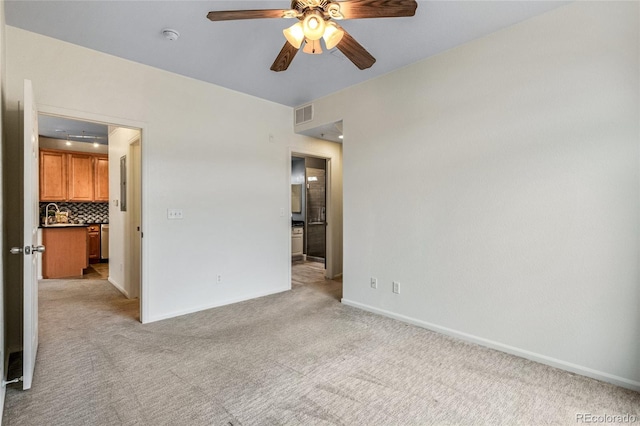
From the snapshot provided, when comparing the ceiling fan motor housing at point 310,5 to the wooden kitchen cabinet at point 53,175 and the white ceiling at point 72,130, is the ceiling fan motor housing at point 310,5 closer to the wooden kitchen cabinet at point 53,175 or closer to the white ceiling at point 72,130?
the white ceiling at point 72,130

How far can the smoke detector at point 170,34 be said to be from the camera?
2.70 m

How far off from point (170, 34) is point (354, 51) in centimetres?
168

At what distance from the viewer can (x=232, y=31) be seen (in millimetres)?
2717

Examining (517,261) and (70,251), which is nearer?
(517,261)

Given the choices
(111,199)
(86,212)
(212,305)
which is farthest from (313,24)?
(86,212)

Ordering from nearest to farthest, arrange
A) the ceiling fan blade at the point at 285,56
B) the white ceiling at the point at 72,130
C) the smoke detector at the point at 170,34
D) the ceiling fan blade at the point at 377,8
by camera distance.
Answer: the ceiling fan blade at the point at 377,8 < the ceiling fan blade at the point at 285,56 < the smoke detector at the point at 170,34 < the white ceiling at the point at 72,130

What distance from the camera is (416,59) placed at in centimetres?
325

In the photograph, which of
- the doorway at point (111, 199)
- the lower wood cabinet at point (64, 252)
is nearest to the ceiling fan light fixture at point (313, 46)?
the doorway at point (111, 199)

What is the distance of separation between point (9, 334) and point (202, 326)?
1584 mm

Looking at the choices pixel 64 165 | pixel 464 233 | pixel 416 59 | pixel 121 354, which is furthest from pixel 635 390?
pixel 64 165

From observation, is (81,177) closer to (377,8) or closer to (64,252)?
(64,252)

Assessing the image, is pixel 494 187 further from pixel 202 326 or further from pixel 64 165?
pixel 64 165

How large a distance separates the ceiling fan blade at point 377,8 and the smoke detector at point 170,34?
1668mm

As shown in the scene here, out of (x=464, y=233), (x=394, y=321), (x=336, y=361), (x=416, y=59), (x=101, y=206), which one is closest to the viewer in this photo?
(x=336, y=361)
